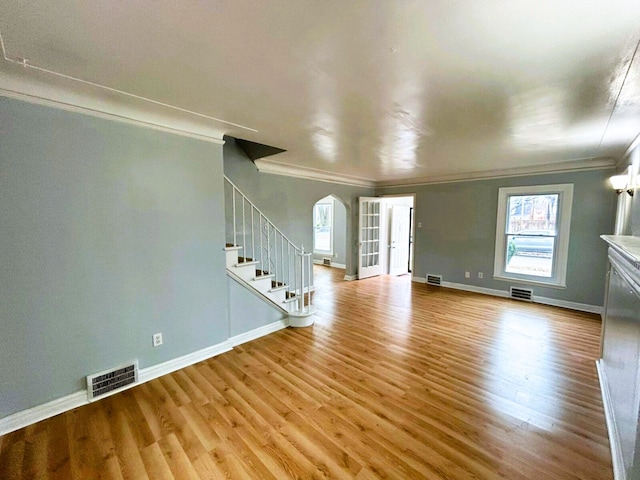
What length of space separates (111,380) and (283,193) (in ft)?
11.8

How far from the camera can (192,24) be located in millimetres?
1311

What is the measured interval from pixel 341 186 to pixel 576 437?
17.6 feet

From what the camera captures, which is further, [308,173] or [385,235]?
[385,235]

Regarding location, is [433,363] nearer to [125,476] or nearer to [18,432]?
[125,476]

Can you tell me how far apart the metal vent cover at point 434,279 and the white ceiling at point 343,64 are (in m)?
3.85

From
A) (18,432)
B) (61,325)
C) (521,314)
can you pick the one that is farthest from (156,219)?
(521,314)

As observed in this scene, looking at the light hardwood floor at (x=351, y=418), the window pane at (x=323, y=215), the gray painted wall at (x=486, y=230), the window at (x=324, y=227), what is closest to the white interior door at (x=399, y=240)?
the gray painted wall at (x=486, y=230)

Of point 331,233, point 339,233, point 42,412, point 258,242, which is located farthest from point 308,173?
point 42,412

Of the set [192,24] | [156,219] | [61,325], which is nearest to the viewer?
[192,24]

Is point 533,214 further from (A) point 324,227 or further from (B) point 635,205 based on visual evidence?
(A) point 324,227

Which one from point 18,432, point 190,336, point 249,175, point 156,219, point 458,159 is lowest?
point 18,432

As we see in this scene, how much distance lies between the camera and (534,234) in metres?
5.01

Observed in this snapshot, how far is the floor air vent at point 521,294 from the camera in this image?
505cm

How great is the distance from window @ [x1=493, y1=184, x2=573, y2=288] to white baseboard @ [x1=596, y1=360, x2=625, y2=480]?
278 cm
